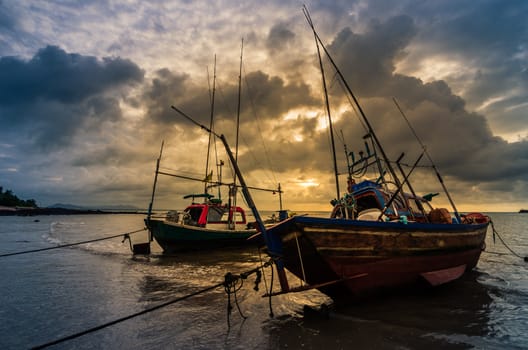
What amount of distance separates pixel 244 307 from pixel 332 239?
3165 mm

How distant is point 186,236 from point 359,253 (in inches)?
457

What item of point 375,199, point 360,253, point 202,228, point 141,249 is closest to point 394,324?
point 360,253

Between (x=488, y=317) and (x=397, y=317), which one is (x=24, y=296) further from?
(x=488, y=317)

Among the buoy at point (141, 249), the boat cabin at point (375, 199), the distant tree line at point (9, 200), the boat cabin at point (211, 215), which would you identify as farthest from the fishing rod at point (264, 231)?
the distant tree line at point (9, 200)

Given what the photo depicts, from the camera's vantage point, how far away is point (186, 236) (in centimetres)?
1505

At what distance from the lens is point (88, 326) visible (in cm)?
558

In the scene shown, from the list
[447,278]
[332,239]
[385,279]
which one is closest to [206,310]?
[332,239]

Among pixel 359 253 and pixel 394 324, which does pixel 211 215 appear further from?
pixel 394 324

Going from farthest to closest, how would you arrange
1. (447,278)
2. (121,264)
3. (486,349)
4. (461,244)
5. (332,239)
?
(121,264) < (461,244) < (447,278) < (332,239) < (486,349)

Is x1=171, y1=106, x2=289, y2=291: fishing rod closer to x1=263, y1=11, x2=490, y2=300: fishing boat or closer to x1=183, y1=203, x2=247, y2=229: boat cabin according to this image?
x1=263, y1=11, x2=490, y2=300: fishing boat

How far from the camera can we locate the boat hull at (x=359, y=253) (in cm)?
541

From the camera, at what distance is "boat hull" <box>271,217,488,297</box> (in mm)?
5410

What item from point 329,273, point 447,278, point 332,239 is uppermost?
point 332,239

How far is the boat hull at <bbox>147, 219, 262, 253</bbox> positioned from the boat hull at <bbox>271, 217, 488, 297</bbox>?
338 inches
